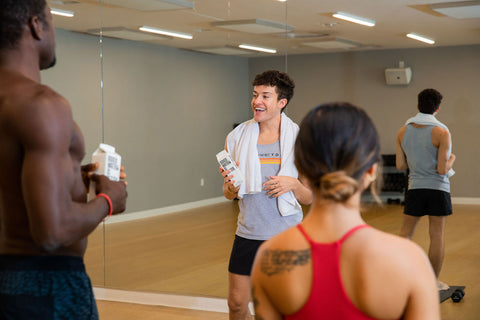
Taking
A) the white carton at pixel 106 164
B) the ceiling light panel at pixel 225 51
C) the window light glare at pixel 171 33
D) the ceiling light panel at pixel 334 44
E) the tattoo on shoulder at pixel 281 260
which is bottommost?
the tattoo on shoulder at pixel 281 260

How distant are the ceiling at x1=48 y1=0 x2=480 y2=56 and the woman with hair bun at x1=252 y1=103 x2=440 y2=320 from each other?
329 centimetres

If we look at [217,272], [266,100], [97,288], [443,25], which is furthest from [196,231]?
[443,25]

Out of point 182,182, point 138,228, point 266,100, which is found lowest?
point 138,228

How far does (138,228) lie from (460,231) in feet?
7.97

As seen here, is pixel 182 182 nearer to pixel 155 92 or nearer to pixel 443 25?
pixel 155 92

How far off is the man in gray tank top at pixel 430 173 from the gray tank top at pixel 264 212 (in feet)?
4.58

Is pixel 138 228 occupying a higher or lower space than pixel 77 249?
lower

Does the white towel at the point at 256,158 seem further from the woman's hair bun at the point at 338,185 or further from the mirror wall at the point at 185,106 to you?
the woman's hair bun at the point at 338,185


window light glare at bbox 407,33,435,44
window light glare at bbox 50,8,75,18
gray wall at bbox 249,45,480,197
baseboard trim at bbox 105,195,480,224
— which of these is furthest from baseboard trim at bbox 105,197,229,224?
window light glare at bbox 407,33,435,44

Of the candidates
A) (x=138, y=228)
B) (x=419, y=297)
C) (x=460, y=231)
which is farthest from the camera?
(x=138, y=228)

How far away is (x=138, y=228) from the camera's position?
505 cm

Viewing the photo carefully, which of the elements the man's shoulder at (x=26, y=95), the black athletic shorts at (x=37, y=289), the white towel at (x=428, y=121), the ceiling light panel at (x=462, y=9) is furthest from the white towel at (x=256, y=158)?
the ceiling light panel at (x=462, y=9)

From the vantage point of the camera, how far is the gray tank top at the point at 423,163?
14.2 ft

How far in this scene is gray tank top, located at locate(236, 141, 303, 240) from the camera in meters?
3.11
